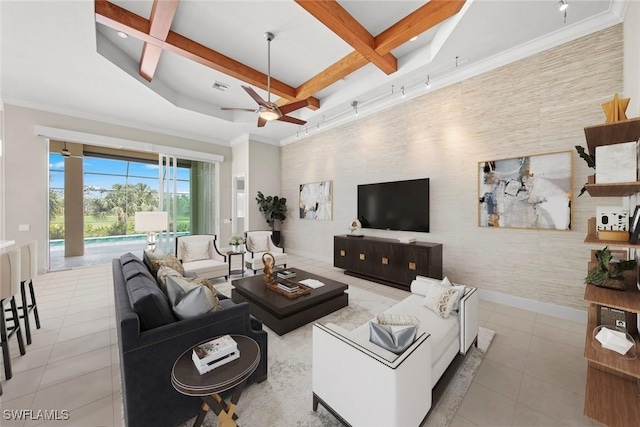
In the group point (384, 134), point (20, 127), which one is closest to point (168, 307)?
point (384, 134)

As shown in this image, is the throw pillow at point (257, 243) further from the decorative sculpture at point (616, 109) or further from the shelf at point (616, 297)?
the decorative sculpture at point (616, 109)

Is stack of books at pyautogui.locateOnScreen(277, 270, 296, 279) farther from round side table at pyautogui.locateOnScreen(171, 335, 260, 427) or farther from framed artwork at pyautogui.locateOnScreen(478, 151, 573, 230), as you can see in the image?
framed artwork at pyautogui.locateOnScreen(478, 151, 573, 230)

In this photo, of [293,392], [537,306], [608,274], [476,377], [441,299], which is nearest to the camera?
[608,274]

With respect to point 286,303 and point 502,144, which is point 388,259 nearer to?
point 286,303

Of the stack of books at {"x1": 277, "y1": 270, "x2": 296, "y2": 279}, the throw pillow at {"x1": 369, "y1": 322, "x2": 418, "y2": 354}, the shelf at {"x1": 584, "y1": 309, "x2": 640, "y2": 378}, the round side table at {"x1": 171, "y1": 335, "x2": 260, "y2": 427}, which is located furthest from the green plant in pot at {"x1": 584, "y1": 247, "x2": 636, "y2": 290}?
the stack of books at {"x1": 277, "y1": 270, "x2": 296, "y2": 279}

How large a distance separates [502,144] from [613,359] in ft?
9.57

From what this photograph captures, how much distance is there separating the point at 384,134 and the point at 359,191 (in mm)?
1275

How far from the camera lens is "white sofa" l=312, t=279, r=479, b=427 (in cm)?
121

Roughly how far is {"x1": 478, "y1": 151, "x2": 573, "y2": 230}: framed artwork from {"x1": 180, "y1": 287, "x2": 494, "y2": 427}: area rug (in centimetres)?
164

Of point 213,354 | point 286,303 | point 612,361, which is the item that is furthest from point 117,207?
point 612,361

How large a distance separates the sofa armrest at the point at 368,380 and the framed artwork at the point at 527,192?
2.88m

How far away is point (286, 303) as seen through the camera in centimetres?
266

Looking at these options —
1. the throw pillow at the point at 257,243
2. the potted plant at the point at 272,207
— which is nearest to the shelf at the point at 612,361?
the throw pillow at the point at 257,243

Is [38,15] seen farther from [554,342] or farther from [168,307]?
[554,342]
